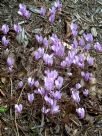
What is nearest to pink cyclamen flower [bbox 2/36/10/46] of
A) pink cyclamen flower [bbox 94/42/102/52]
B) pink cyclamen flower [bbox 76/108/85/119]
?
pink cyclamen flower [bbox 94/42/102/52]

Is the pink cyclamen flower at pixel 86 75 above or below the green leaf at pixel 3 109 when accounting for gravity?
above

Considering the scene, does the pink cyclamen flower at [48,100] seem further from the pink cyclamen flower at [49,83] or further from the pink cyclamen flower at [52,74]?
the pink cyclamen flower at [52,74]

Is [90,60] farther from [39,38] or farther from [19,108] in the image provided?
[19,108]

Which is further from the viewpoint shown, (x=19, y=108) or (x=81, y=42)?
(x=81, y=42)

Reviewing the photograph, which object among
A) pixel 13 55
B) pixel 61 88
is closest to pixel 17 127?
pixel 61 88

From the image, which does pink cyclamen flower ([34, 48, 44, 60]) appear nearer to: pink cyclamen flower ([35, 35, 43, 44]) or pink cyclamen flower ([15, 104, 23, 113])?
pink cyclamen flower ([35, 35, 43, 44])

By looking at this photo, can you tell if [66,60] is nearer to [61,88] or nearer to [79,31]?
[61,88]

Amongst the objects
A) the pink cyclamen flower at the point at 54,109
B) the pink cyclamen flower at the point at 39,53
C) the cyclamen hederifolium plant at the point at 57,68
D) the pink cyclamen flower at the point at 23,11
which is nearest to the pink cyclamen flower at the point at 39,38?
the cyclamen hederifolium plant at the point at 57,68

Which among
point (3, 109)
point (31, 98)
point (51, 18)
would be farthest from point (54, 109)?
point (51, 18)


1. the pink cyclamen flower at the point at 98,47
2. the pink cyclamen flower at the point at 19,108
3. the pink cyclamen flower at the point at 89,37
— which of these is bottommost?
the pink cyclamen flower at the point at 19,108
